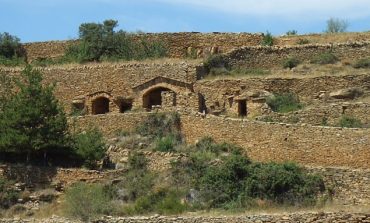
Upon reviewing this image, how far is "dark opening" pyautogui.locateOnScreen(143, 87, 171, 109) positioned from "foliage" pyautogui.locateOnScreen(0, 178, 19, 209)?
28.7 ft

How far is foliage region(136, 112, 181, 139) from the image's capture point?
33.1m

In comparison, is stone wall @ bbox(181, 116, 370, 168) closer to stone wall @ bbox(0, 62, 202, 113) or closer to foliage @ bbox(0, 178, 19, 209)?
stone wall @ bbox(0, 62, 202, 113)

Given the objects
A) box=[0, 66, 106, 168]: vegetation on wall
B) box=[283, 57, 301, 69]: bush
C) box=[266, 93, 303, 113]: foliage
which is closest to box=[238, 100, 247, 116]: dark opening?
box=[266, 93, 303, 113]: foliage

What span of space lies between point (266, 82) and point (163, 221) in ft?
48.2

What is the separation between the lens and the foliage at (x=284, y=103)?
34500 mm

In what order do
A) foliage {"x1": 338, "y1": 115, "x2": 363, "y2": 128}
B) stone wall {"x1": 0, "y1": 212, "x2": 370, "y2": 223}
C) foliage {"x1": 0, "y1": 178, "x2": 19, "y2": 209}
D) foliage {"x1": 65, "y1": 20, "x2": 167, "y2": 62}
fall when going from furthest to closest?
foliage {"x1": 65, "y1": 20, "x2": 167, "y2": 62}, foliage {"x1": 338, "y1": 115, "x2": 363, "y2": 128}, foliage {"x1": 0, "y1": 178, "x2": 19, "y2": 209}, stone wall {"x1": 0, "y1": 212, "x2": 370, "y2": 223}

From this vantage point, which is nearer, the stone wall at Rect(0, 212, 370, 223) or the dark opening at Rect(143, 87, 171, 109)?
the stone wall at Rect(0, 212, 370, 223)

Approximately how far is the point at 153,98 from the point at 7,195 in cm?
985

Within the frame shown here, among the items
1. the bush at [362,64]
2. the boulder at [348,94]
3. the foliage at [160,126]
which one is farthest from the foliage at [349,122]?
the bush at [362,64]

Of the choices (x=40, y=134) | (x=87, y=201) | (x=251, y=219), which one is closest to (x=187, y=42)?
(x=40, y=134)

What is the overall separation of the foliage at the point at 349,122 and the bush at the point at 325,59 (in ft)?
22.2

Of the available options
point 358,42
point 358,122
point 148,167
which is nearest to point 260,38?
point 358,42

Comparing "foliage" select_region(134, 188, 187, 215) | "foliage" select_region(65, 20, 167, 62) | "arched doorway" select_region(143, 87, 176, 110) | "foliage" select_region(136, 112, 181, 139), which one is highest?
"foliage" select_region(65, 20, 167, 62)

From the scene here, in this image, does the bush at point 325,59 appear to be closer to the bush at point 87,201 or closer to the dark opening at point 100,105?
the dark opening at point 100,105
